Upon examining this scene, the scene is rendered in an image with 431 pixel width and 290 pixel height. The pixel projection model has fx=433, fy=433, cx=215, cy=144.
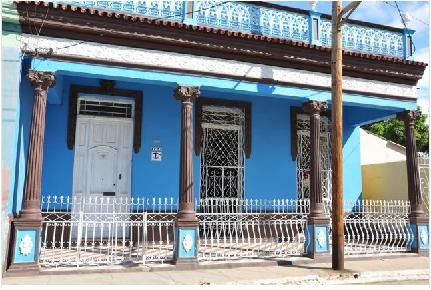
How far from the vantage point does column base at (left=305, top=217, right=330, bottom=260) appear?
8289 mm

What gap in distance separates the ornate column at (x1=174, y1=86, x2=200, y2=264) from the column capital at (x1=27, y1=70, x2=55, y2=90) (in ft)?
7.18

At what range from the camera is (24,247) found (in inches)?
260

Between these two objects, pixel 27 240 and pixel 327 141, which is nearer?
pixel 27 240

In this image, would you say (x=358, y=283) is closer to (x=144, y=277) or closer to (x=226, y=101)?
(x=144, y=277)

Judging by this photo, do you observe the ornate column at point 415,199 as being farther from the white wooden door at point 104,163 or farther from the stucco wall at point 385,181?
the white wooden door at point 104,163

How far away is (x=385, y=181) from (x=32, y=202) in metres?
10.4

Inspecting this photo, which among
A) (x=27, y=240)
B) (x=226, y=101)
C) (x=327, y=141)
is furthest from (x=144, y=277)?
(x=327, y=141)

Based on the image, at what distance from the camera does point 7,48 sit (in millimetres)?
6891

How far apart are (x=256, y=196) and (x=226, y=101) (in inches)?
95.1

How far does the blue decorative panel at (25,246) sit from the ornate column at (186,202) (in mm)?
2258

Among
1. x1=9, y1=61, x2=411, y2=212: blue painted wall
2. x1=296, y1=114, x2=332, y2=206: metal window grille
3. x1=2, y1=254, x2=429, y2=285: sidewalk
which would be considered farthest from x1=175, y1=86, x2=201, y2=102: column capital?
x1=296, y1=114, x2=332, y2=206: metal window grille

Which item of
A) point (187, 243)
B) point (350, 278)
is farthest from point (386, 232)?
point (187, 243)

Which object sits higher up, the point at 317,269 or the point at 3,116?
the point at 3,116

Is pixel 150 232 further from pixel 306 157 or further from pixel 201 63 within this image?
pixel 306 157
